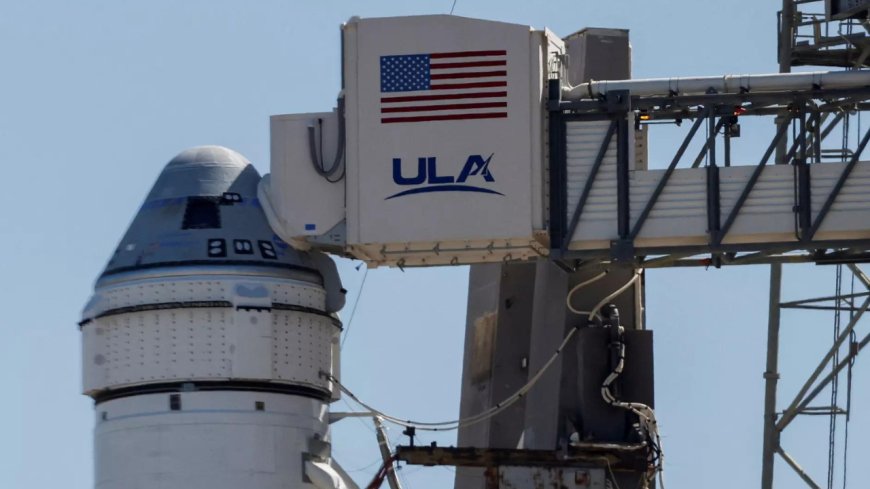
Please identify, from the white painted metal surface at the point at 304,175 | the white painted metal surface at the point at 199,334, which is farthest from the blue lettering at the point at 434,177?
the white painted metal surface at the point at 199,334

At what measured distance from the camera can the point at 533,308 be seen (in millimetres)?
58219

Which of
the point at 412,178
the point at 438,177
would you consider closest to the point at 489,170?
the point at 438,177

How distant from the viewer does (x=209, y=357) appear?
50.5m

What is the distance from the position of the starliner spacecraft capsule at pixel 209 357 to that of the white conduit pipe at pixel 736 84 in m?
7.00

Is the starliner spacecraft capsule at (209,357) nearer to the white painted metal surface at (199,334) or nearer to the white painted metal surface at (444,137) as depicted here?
the white painted metal surface at (199,334)

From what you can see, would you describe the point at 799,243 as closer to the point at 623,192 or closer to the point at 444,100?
the point at 623,192

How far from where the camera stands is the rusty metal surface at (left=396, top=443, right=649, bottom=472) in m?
52.0

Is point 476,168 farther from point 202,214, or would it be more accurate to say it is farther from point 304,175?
point 202,214

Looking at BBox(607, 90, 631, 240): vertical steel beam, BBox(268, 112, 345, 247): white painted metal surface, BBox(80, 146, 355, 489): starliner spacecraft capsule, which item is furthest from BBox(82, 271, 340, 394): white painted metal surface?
BBox(607, 90, 631, 240): vertical steel beam

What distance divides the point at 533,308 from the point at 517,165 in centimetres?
872

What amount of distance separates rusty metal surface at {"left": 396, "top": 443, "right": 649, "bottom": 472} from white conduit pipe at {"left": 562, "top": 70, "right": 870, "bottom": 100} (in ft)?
23.7

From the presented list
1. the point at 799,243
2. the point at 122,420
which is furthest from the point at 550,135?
the point at 122,420

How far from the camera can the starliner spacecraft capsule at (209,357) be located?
50.4 meters

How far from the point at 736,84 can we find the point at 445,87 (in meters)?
5.54
